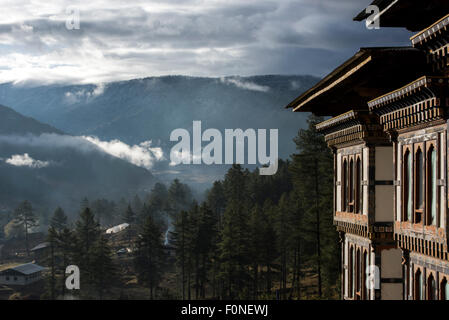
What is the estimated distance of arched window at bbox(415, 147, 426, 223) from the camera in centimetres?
1762

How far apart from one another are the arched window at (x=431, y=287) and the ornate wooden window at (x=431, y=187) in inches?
70.5

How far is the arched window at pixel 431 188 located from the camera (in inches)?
655

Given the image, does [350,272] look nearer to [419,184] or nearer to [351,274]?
[351,274]

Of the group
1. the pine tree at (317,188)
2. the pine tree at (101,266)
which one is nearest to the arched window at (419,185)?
the pine tree at (317,188)

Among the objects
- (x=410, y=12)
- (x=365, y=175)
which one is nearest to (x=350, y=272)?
(x=365, y=175)

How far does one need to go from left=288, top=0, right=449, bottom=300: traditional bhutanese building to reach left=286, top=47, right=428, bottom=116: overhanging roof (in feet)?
0.11

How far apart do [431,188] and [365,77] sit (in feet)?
19.1

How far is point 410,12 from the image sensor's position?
69.5 ft

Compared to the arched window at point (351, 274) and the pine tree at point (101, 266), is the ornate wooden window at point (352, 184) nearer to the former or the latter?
the arched window at point (351, 274)

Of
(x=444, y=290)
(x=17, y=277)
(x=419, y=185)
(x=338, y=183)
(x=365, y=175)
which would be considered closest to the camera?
(x=444, y=290)

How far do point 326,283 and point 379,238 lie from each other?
1380 inches

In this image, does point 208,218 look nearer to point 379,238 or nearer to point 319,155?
point 319,155

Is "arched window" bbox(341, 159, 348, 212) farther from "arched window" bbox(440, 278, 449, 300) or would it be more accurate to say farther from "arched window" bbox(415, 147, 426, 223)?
"arched window" bbox(440, 278, 449, 300)

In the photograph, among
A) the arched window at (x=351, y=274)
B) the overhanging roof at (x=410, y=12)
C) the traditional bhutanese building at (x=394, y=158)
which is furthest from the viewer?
the arched window at (x=351, y=274)
